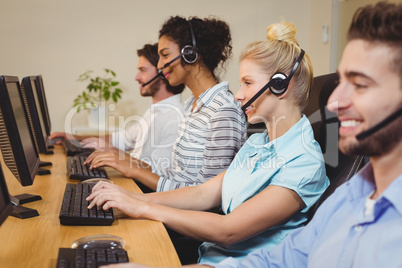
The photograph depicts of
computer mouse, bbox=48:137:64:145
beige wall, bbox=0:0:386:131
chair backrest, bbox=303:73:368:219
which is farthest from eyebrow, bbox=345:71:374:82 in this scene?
beige wall, bbox=0:0:386:131

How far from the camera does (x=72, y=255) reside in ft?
2.82

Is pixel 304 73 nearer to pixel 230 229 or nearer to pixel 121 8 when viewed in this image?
pixel 230 229

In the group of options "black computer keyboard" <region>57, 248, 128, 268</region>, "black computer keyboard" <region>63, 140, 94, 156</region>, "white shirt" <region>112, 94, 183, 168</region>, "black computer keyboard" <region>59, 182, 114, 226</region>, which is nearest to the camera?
"black computer keyboard" <region>57, 248, 128, 268</region>

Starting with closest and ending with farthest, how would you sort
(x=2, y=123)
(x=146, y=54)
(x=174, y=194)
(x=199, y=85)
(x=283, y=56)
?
(x=2, y=123) < (x=283, y=56) < (x=174, y=194) < (x=199, y=85) < (x=146, y=54)

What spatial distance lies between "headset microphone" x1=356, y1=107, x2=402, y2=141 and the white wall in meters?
3.33

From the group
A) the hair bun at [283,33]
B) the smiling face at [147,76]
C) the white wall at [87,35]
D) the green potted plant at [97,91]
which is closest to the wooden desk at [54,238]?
the hair bun at [283,33]

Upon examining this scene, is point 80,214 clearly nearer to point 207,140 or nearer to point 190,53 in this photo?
point 207,140

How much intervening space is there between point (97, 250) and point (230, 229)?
388 millimetres

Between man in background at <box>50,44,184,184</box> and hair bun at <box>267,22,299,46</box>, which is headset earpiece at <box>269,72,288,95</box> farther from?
man in background at <box>50,44,184,184</box>

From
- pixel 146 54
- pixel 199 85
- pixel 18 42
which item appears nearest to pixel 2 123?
pixel 199 85

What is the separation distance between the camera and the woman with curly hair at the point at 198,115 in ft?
5.37

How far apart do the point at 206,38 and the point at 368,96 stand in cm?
137

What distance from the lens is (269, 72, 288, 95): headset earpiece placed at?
1.28m

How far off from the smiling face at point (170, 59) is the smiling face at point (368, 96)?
130 cm
